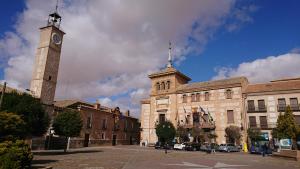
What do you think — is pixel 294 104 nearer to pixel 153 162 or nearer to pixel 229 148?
pixel 229 148

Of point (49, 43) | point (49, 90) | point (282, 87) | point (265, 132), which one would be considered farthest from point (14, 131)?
point (282, 87)

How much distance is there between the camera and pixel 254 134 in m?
36.2

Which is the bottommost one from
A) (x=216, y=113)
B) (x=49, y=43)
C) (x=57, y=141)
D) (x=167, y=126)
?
(x=57, y=141)

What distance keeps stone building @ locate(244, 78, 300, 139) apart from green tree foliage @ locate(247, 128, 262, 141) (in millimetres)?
1161

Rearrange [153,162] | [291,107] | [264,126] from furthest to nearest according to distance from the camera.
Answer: [264,126] → [291,107] → [153,162]

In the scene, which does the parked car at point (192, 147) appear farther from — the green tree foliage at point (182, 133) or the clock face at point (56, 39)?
the clock face at point (56, 39)

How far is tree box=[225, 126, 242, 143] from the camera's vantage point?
126 ft

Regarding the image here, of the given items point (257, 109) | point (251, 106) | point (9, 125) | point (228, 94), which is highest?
point (228, 94)

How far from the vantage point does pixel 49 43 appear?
125 feet

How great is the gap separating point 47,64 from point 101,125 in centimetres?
1602

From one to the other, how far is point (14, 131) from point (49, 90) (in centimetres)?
2419

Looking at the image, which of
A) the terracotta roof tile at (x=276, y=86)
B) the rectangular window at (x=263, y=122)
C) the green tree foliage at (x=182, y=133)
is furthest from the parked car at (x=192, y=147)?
the terracotta roof tile at (x=276, y=86)

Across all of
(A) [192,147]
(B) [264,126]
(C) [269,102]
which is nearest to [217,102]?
(C) [269,102]

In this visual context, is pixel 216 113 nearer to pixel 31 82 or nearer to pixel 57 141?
pixel 57 141
